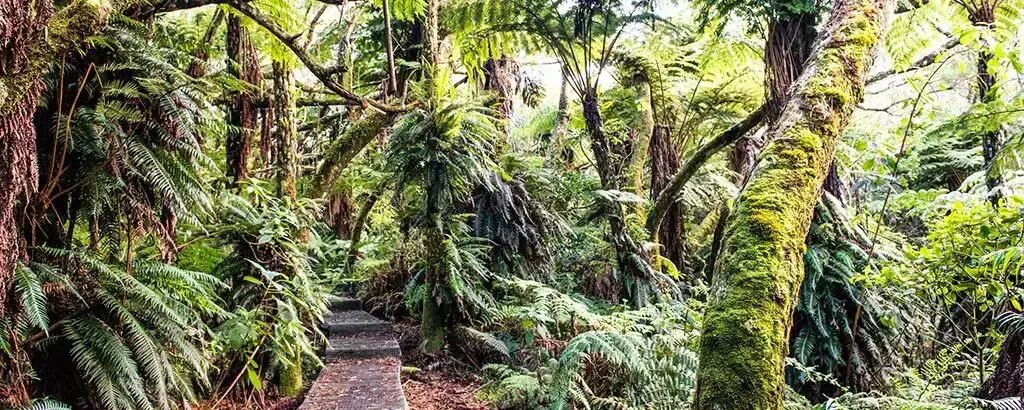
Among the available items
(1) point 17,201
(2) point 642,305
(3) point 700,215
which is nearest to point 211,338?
(1) point 17,201

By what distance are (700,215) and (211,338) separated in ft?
32.0

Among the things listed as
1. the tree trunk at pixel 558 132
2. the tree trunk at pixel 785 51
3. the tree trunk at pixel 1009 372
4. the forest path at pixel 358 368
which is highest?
the tree trunk at pixel 785 51

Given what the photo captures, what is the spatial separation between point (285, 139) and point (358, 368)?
1783mm

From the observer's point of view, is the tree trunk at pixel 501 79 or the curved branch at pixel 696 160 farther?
the tree trunk at pixel 501 79

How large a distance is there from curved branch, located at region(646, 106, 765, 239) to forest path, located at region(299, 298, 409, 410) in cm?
286

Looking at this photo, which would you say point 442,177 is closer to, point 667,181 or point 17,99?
point 17,99

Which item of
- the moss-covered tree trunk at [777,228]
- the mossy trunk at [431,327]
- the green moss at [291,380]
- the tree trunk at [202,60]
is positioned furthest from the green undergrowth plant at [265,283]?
the moss-covered tree trunk at [777,228]

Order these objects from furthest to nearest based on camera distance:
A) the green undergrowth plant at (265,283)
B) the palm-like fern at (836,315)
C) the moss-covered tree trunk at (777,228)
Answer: the palm-like fern at (836,315), the green undergrowth plant at (265,283), the moss-covered tree trunk at (777,228)

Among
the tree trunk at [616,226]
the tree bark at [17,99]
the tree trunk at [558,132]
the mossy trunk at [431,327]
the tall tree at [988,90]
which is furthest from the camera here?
the tree trunk at [558,132]

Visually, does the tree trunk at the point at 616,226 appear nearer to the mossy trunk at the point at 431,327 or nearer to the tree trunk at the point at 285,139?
the mossy trunk at the point at 431,327

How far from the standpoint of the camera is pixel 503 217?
521 cm

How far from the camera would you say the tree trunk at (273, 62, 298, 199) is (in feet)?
12.4

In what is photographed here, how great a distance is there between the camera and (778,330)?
1515mm

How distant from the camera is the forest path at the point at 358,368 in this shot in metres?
3.39
